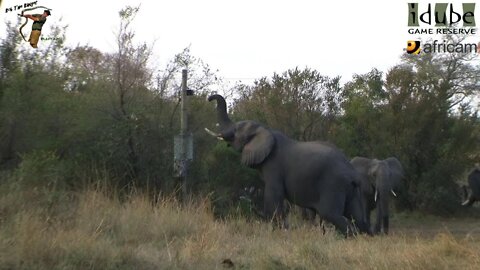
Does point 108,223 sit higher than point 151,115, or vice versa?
point 151,115

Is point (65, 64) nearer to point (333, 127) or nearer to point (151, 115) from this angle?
point (151, 115)

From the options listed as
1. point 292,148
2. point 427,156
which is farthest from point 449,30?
point 292,148

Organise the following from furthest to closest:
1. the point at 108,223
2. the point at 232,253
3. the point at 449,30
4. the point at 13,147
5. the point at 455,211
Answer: the point at 449,30
the point at 455,211
the point at 13,147
the point at 108,223
the point at 232,253

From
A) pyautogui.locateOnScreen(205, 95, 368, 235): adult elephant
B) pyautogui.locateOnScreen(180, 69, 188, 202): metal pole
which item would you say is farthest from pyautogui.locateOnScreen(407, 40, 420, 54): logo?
pyautogui.locateOnScreen(205, 95, 368, 235): adult elephant

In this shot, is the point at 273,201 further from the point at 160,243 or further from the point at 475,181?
the point at 475,181

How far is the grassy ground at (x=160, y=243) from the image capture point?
316 inches

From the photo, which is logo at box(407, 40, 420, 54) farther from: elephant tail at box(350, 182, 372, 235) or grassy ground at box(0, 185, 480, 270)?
grassy ground at box(0, 185, 480, 270)

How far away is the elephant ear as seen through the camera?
625 inches

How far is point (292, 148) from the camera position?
Answer: 16.0 metres

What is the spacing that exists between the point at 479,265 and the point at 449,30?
2569 cm

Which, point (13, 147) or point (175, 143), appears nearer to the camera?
point (13, 147)

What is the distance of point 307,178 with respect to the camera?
15352 mm

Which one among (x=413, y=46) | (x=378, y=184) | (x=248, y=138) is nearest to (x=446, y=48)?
(x=413, y=46)

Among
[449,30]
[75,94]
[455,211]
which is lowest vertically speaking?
[455,211]
